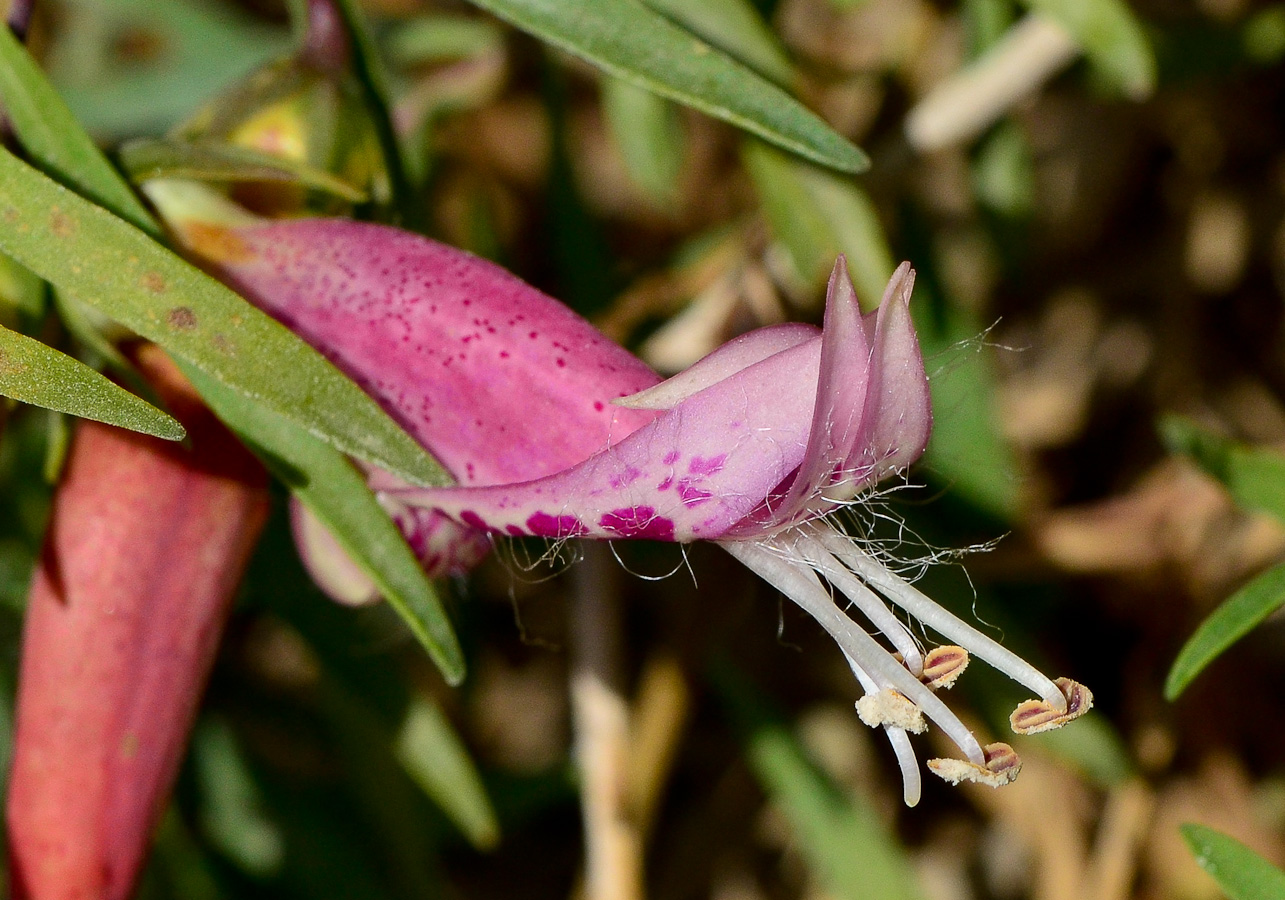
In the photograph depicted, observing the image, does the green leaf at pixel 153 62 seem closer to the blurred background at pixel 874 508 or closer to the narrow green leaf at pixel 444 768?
the blurred background at pixel 874 508

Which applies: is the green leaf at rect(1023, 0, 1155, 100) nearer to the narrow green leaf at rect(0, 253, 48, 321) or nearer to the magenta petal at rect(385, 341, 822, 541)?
→ the magenta petal at rect(385, 341, 822, 541)

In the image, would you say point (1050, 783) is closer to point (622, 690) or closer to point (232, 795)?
point (622, 690)

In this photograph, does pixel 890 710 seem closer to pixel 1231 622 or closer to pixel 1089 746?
pixel 1231 622

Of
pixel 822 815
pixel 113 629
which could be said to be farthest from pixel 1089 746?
pixel 113 629

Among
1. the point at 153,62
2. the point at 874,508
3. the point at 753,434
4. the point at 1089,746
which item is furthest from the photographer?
the point at 153,62

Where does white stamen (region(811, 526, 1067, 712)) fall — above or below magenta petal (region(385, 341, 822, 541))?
below

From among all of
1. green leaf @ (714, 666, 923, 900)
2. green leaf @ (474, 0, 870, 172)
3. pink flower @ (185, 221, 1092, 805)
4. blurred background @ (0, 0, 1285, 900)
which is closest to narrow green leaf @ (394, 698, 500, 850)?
blurred background @ (0, 0, 1285, 900)
